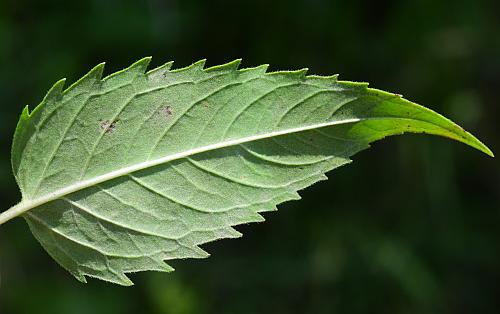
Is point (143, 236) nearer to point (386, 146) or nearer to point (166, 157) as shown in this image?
point (166, 157)

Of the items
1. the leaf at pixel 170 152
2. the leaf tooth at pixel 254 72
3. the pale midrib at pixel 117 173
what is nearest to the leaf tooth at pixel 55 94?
the leaf at pixel 170 152

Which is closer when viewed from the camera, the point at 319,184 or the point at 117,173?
the point at 117,173

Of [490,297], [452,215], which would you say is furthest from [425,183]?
[490,297]

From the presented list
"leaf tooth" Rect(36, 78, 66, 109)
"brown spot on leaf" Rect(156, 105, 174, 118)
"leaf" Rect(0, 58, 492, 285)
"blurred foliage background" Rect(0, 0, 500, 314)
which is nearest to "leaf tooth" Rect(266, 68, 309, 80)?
"leaf" Rect(0, 58, 492, 285)

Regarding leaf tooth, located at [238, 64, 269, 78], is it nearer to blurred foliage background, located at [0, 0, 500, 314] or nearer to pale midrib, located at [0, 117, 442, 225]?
pale midrib, located at [0, 117, 442, 225]

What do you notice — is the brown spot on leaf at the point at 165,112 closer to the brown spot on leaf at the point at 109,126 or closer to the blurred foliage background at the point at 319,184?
the brown spot on leaf at the point at 109,126

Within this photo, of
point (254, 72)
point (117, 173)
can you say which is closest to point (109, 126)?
point (117, 173)

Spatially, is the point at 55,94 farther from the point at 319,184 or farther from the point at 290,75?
the point at 319,184
